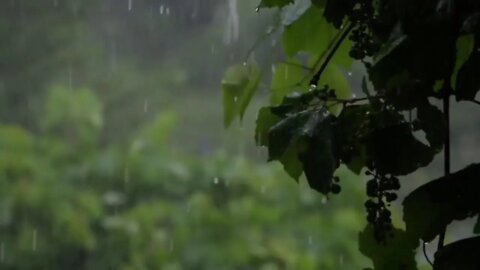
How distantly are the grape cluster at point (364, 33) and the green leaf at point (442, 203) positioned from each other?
0.09m

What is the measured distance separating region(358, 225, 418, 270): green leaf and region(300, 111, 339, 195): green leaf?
83 millimetres

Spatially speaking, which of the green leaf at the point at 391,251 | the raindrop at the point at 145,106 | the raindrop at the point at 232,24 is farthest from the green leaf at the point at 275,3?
the raindrop at the point at 145,106

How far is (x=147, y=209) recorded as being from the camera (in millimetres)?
1480

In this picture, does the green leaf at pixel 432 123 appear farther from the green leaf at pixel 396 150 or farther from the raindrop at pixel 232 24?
the raindrop at pixel 232 24

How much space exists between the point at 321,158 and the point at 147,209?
3.41 feet

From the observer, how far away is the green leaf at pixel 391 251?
0.54m

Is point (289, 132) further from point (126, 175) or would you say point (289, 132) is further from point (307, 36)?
point (126, 175)

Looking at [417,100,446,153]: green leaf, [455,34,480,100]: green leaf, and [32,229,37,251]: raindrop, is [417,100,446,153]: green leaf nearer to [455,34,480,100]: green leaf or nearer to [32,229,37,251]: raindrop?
[455,34,480,100]: green leaf

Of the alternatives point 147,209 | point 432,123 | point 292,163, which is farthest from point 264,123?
point 147,209

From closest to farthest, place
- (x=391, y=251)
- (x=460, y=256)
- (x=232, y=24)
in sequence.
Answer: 1. (x=460, y=256)
2. (x=391, y=251)
3. (x=232, y=24)

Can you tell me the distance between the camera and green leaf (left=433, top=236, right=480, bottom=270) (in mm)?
435

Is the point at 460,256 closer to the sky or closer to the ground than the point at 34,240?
closer to the sky

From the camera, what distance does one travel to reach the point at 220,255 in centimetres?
144

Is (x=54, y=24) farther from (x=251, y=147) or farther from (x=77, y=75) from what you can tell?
(x=251, y=147)
